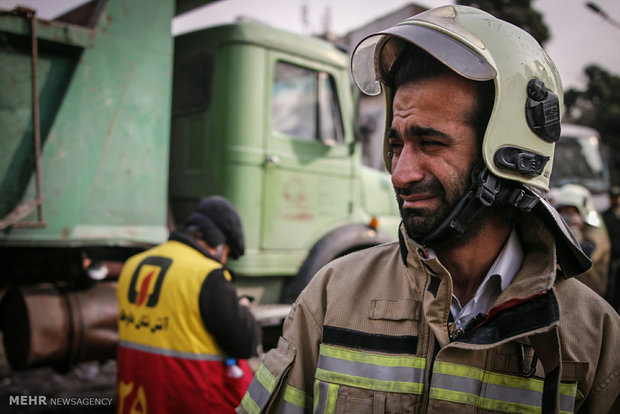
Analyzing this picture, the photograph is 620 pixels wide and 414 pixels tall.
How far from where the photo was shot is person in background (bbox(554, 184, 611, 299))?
157 inches

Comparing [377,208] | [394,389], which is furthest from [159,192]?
[394,389]

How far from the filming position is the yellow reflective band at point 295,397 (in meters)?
1.26

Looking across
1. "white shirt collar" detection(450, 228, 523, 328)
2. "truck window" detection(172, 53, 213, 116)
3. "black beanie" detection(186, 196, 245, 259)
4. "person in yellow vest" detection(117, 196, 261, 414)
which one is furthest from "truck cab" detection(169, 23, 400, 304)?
"white shirt collar" detection(450, 228, 523, 328)

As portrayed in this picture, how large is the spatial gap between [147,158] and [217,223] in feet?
3.72

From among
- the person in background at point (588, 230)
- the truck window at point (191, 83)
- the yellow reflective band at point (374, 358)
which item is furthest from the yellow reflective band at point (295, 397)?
the truck window at point (191, 83)

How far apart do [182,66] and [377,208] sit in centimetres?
222

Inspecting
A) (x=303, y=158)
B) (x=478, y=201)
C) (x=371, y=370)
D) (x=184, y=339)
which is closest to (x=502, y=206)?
(x=478, y=201)

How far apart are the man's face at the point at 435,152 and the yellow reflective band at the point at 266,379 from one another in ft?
1.70

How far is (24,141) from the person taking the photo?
9.87ft

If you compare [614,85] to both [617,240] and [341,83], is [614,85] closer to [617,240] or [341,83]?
[617,240]

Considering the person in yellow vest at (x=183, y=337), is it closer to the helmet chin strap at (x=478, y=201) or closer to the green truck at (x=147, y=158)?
the green truck at (x=147, y=158)

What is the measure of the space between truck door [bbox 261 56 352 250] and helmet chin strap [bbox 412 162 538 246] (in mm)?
2888

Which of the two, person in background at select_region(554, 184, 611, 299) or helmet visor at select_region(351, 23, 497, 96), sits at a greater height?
helmet visor at select_region(351, 23, 497, 96)

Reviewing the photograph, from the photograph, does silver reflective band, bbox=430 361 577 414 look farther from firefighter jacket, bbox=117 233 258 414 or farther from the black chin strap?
firefighter jacket, bbox=117 233 258 414
